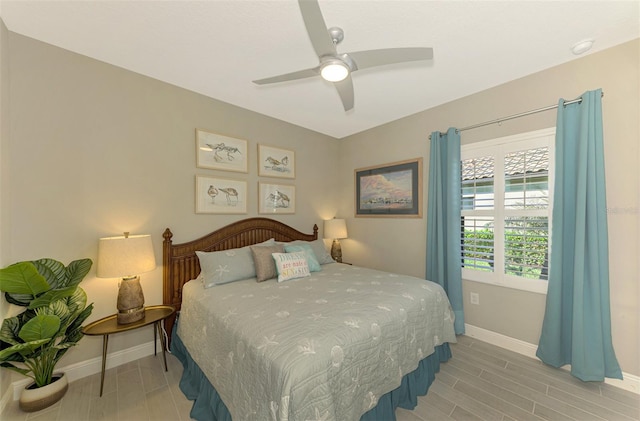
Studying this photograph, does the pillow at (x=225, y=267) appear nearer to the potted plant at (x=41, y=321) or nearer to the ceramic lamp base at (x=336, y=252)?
the potted plant at (x=41, y=321)

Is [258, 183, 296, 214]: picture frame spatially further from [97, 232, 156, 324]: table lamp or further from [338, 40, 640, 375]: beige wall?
[97, 232, 156, 324]: table lamp

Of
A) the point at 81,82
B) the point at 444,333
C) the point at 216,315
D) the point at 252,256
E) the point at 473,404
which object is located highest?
the point at 81,82

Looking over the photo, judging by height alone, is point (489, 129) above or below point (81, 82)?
below

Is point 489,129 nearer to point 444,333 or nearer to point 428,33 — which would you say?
point 428,33

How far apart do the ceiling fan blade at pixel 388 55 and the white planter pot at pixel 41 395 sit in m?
3.05

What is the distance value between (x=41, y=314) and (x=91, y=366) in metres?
0.85

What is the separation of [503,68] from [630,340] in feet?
8.02

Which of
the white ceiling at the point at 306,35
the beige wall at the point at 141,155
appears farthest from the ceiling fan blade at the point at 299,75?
the beige wall at the point at 141,155

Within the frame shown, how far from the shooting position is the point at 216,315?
1.76 meters

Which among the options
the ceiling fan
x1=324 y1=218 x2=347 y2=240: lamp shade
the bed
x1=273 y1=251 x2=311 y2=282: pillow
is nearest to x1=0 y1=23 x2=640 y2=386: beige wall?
the bed

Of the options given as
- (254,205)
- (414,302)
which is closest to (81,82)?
(254,205)

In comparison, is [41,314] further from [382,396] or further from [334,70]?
[334,70]

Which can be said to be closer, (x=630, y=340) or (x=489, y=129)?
(x=630, y=340)

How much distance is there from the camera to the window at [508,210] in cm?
232
